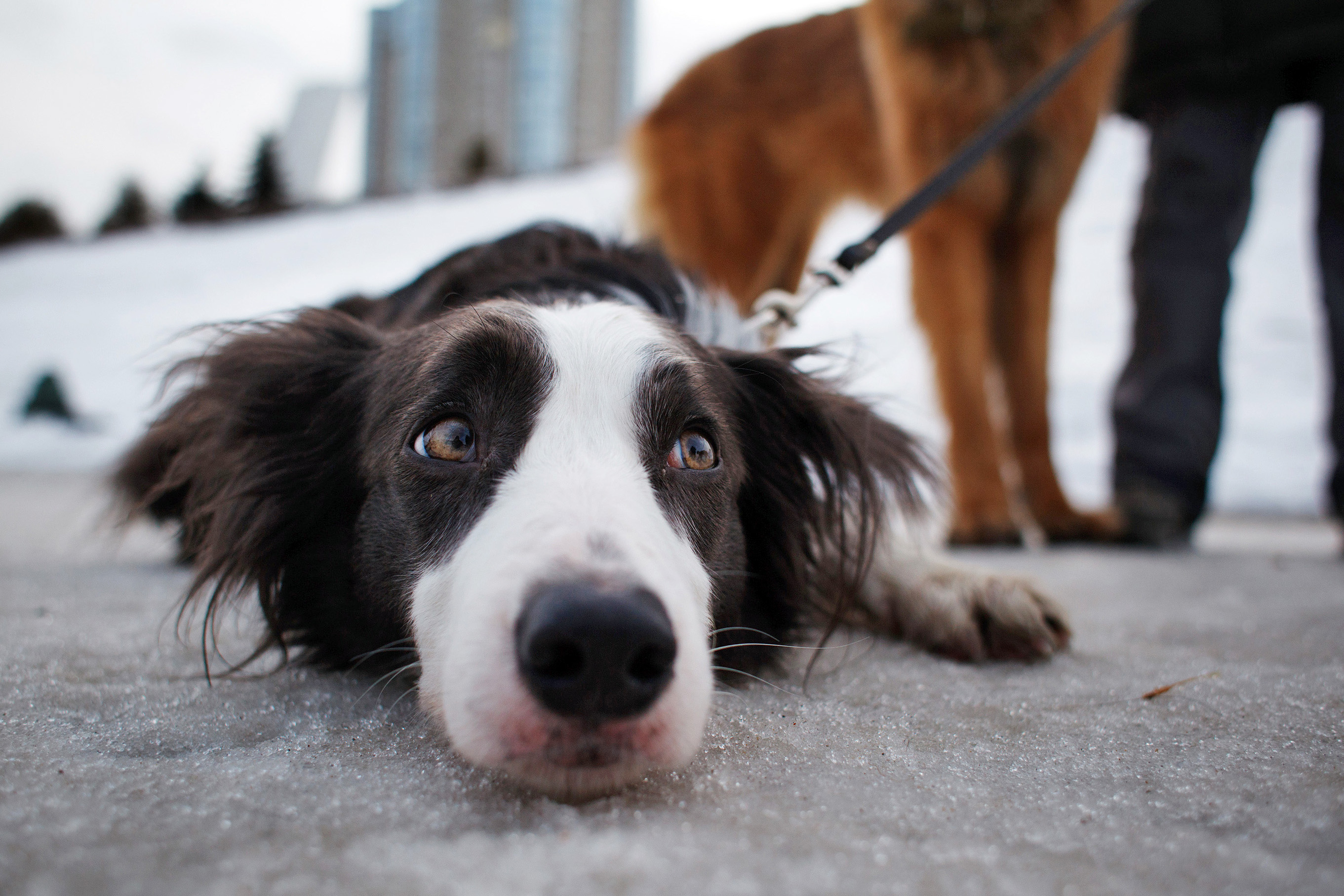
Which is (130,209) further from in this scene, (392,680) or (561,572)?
(561,572)

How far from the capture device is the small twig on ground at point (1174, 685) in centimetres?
149

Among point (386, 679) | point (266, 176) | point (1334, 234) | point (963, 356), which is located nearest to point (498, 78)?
point (266, 176)

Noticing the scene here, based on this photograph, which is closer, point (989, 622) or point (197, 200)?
point (989, 622)

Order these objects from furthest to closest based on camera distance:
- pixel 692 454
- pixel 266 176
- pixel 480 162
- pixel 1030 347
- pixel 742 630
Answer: pixel 266 176 < pixel 480 162 < pixel 1030 347 < pixel 742 630 < pixel 692 454

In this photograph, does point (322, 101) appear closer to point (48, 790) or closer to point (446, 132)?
point (446, 132)

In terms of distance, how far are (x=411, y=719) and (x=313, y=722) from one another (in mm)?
146

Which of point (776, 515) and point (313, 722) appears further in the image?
point (776, 515)

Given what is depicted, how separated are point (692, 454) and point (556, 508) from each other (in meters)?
0.44

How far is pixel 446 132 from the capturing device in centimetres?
5131

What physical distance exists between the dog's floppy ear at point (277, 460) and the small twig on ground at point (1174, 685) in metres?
1.51

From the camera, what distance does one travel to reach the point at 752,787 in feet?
3.49

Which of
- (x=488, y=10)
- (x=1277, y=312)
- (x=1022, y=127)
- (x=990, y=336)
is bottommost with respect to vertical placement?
(x=1277, y=312)

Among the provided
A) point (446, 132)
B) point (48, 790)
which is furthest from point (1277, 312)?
point (446, 132)

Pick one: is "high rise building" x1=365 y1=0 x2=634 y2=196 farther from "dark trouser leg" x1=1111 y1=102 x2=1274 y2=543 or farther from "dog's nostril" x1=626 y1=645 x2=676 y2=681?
"dog's nostril" x1=626 y1=645 x2=676 y2=681
